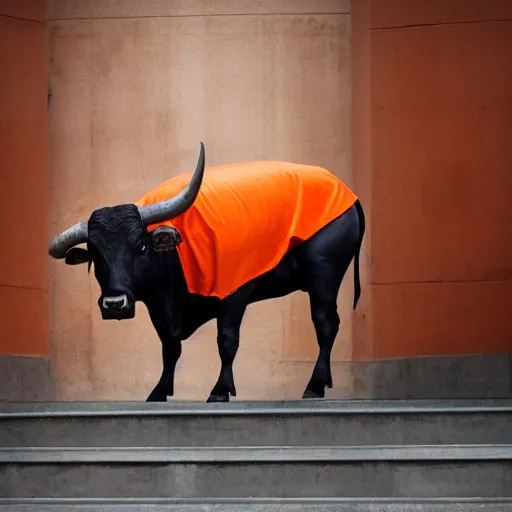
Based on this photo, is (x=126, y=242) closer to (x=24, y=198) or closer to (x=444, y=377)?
(x=24, y=198)

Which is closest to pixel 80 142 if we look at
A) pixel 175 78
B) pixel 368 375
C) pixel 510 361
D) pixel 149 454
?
pixel 175 78

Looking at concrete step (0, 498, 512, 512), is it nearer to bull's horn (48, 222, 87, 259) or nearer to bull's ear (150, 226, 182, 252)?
bull's ear (150, 226, 182, 252)

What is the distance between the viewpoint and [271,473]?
7301 millimetres

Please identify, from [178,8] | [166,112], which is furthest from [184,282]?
[178,8]

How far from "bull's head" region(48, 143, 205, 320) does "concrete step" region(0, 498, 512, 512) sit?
66.1 inches

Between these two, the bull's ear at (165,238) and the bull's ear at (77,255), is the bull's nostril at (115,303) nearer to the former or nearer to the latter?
the bull's ear at (165,238)

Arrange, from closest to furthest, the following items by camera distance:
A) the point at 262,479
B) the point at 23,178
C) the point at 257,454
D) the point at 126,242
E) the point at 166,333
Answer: the point at 262,479, the point at 257,454, the point at 126,242, the point at 166,333, the point at 23,178

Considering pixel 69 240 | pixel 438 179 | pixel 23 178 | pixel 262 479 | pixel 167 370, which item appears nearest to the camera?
pixel 262 479

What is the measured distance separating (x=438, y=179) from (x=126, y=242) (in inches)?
143

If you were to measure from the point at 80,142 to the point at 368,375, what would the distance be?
2.87m

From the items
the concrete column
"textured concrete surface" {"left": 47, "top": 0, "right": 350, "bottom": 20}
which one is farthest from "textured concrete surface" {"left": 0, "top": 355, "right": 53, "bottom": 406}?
"textured concrete surface" {"left": 47, "top": 0, "right": 350, "bottom": 20}

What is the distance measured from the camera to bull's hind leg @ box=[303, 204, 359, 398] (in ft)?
30.7

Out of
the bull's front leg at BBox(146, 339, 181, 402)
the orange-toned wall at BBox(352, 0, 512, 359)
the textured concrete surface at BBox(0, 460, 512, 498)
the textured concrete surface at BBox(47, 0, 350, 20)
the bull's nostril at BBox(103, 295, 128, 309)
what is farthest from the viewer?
the textured concrete surface at BBox(47, 0, 350, 20)

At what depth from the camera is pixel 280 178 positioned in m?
9.46
